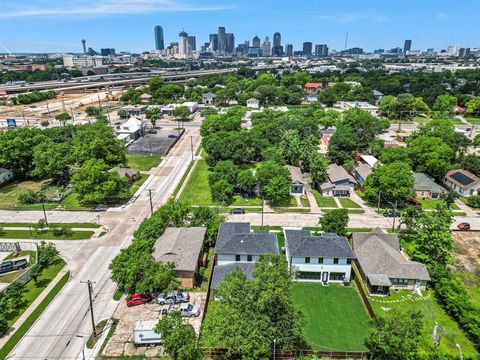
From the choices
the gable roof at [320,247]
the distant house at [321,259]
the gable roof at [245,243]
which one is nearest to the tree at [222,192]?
the gable roof at [245,243]

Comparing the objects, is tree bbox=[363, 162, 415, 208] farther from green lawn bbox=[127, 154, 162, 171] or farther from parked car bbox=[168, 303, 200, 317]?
green lawn bbox=[127, 154, 162, 171]

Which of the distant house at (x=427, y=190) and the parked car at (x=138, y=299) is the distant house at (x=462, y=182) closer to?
the distant house at (x=427, y=190)

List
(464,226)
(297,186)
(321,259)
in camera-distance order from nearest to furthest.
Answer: (321,259), (464,226), (297,186)

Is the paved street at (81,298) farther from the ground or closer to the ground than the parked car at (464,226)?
closer to the ground

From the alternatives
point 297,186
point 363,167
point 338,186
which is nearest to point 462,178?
point 363,167

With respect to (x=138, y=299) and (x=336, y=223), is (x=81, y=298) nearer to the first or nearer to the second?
(x=138, y=299)
